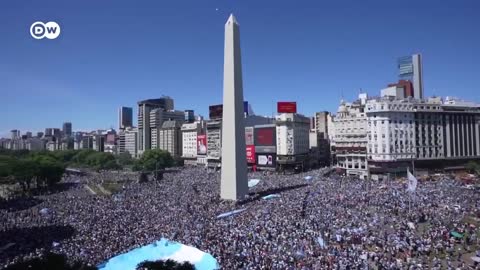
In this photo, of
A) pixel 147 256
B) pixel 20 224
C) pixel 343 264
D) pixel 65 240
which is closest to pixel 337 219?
pixel 343 264

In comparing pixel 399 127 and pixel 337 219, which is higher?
pixel 399 127

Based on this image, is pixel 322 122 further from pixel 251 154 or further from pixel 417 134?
pixel 417 134

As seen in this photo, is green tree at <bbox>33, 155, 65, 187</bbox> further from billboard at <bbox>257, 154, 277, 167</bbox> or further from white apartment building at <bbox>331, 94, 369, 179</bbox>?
white apartment building at <bbox>331, 94, 369, 179</bbox>

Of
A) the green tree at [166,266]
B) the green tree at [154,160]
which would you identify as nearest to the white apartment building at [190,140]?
the green tree at [154,160]

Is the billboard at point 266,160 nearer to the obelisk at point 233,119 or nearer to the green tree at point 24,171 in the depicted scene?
the obelisk at point 233,119

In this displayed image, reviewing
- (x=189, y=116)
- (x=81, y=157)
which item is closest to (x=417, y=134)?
(x=81, y=157)

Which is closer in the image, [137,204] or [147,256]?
[147,256]

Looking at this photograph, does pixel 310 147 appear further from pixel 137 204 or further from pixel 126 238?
pixel 126 238
